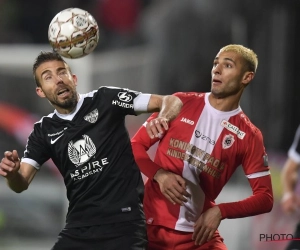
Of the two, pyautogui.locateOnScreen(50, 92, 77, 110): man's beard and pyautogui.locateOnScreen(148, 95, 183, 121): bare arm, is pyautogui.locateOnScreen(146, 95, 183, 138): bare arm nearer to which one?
→ pyautogui.locateOnScreen(148, 95, 183, 121): bare arm

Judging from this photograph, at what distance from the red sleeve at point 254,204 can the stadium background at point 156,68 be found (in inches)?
98.3

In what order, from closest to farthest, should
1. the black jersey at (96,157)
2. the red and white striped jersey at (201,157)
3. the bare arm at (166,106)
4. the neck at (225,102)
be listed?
the bare arm at (166,106) < the black jersey at (96,157) < the red and white striped jersey at (201,157) < the neck at (225,102)

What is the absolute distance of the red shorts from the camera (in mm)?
4777

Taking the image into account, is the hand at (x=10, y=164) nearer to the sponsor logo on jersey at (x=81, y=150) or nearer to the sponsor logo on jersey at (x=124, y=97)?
the sponsor logo on jersey at (x=81, y=150)

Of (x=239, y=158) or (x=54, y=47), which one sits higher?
(x=54, y=47)

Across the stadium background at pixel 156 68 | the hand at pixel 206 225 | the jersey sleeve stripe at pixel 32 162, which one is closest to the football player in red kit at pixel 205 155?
the hand at pixel 206 225

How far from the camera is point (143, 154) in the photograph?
4.82 m

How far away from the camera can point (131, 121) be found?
30.5ft

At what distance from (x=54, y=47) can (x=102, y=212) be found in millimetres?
1114

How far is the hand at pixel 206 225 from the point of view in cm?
449

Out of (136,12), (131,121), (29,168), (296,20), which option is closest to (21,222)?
(131,121)

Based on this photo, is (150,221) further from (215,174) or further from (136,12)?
(136,12)

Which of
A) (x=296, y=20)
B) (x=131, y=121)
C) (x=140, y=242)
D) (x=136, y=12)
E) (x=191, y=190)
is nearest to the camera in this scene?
(x=140, y=242)

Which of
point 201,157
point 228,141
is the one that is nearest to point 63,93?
point 201,157
